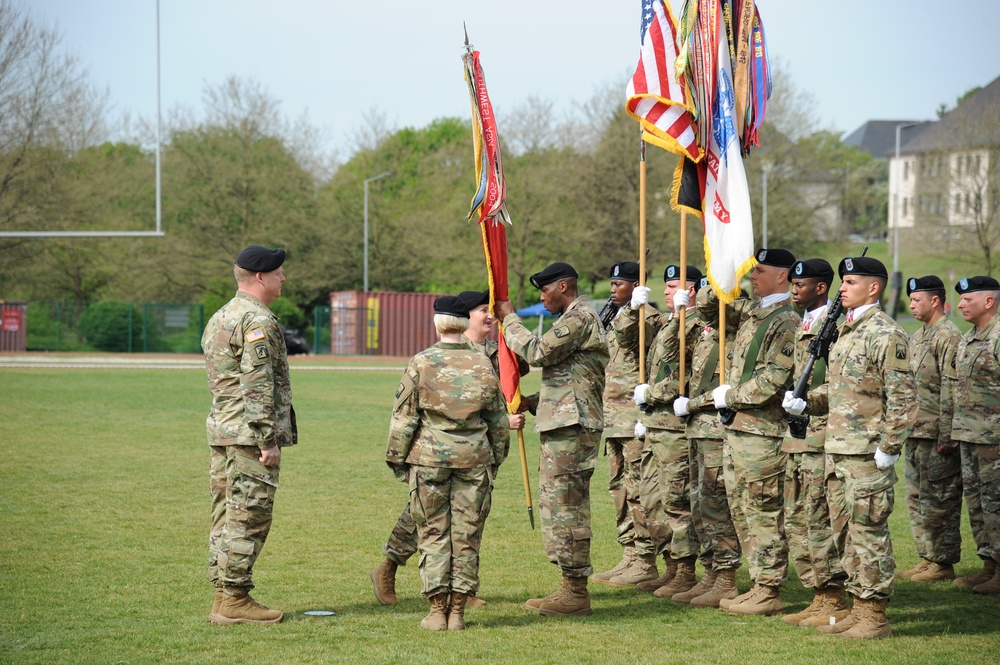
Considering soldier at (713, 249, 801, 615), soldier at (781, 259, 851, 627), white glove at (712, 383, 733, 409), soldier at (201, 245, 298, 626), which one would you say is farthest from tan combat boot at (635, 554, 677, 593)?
soldier at (201, 245, 298, 626)

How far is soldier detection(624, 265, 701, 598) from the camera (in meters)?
8.38

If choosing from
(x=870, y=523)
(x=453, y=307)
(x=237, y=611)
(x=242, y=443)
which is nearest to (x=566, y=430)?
(x=453, y=307)

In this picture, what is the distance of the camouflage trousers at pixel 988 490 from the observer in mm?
8758

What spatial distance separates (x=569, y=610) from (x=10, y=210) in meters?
37.4

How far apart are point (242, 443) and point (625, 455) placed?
335 centimetres

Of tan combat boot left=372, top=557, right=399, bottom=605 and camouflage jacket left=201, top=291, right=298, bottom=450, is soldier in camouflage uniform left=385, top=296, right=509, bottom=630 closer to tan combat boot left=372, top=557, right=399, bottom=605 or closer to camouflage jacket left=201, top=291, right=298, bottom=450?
tan combat boot left=372, top=557, right=399, bottom=605

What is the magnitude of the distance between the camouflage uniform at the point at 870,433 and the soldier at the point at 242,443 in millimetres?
3752

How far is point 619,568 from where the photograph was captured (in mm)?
8922

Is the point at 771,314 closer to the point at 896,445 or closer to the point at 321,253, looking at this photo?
the point at 896,445

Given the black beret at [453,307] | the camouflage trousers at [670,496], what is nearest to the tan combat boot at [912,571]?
the camouflage trousers at [670,496]

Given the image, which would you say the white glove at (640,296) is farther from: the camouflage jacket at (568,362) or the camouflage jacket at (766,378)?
the camouflage jacket at (766,378)

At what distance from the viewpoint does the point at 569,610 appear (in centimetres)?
766

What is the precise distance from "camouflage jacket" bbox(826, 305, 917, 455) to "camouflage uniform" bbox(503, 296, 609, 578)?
1655mm

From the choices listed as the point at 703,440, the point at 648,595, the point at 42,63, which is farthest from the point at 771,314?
the point at 42,63
